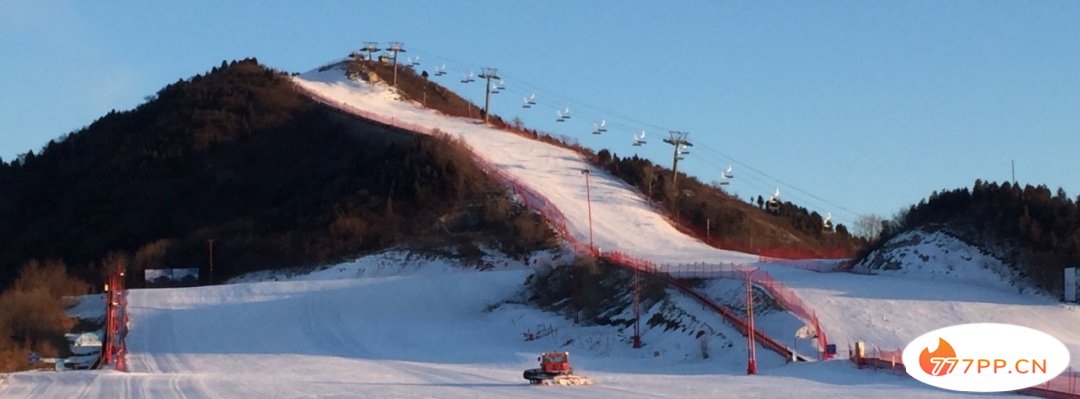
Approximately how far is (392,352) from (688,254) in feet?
64.6

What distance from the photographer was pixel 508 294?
58.0m

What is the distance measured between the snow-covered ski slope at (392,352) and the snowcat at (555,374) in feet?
1.80

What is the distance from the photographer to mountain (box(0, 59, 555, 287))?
70.7 m

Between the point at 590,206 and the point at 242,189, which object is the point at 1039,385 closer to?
the point at 590,206

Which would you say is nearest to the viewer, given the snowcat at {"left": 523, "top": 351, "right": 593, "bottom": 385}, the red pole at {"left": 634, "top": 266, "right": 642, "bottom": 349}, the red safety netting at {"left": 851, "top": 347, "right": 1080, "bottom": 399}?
the red safety netting at {"left": 851, "top": 347, "right": 1080, "bottom": 399}

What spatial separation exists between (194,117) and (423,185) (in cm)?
2512

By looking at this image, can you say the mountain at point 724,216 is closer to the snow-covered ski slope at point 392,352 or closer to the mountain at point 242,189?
the mountain at point 242,189

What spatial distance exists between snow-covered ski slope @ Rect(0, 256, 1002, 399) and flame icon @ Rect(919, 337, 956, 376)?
0.62 meters

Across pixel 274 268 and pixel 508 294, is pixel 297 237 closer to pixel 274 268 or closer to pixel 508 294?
pixel 274 268

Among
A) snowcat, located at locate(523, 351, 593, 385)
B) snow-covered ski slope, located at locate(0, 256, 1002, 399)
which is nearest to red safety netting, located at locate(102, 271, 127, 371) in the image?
snow-covered ski slope, located at locate(0, 256, 1002, 399)

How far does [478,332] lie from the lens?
174 feet

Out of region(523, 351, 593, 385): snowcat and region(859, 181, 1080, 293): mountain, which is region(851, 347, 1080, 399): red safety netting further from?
region(859, 181, 1080, 293): mountain

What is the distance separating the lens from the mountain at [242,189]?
7069 centimetres

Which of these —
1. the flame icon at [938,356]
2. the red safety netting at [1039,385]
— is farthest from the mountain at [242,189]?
the flame icon at [938,356]
